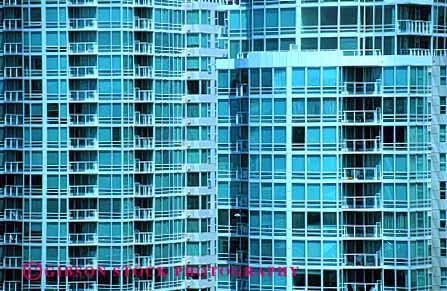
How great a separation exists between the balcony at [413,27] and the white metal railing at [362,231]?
33.2ft

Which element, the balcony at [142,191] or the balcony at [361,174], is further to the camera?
the balcony at [142,191]

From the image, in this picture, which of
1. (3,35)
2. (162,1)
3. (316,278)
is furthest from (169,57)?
(316,278)

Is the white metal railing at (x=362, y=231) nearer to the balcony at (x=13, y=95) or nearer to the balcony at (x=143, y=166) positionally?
the balcony at (x=143, y=166)

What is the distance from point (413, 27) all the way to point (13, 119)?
21.6 meters

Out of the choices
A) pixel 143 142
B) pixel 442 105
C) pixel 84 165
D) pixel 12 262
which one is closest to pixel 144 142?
pixel 143 142

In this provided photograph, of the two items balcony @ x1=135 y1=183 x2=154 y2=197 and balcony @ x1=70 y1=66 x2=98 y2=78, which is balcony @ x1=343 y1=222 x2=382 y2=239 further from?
balcony @ x1=70 y1=66 x2=98 y2=78

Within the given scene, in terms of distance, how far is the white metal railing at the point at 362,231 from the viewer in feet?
255

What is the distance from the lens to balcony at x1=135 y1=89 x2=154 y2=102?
80.8m

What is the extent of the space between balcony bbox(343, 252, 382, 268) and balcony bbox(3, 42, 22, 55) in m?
20.4

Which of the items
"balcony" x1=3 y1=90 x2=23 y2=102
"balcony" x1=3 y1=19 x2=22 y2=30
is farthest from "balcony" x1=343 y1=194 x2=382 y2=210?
"balcony" x1=3 y1=19 x2=22 y2=30

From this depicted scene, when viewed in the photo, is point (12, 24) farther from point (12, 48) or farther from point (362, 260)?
point (362, 260)

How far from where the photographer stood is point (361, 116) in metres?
78.1

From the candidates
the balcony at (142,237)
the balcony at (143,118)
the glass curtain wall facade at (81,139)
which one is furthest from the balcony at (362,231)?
the balcony at (143,118)

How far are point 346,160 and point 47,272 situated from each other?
16854 millimetres
